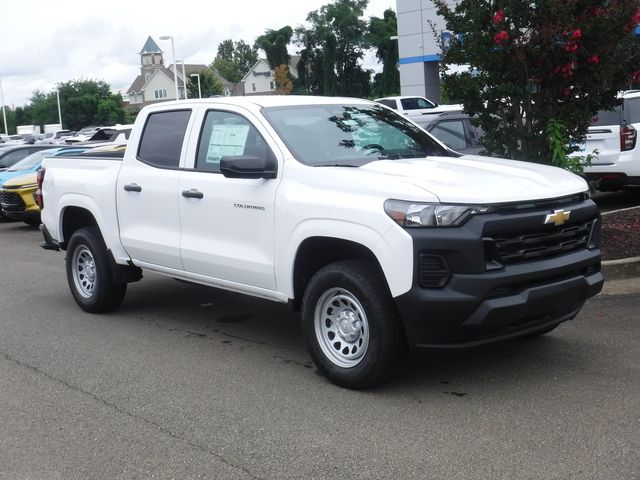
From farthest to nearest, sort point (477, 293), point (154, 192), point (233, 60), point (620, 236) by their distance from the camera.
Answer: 1. point (233, 60)
2. point (620, 236)
3. point (154, 192)
4. point (477, 293)

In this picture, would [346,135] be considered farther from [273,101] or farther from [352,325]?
[352,325]

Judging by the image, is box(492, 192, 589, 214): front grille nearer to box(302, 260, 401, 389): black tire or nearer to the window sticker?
box(302, 260, 401, 389): black tire

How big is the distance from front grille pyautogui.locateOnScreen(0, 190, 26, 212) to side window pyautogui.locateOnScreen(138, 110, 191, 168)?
9.35 meters

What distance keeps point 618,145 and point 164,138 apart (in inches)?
288

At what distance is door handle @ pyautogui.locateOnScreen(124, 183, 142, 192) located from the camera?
7031 mm

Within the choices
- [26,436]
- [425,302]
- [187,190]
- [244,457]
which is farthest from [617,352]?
[26,436]

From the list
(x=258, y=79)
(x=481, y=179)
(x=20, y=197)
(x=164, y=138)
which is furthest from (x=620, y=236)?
(x=258, y=79)

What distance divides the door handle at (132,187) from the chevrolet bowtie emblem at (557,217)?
3.61 metres

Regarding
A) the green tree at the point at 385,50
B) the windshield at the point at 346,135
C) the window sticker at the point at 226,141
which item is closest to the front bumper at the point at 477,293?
the windshield at the point at 346,135

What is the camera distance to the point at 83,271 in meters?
8.20

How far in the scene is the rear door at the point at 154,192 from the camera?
22.1 ft

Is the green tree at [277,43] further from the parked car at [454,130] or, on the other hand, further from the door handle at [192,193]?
the door handle at [192,193]

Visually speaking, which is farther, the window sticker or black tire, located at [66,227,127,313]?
black tire, located at [66,227,127,313]

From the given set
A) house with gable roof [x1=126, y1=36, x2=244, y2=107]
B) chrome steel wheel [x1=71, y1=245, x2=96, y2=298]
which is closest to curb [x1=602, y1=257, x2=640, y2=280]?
chrome steel wheel [x1=71, y1=245, x2=96, y2=298]
